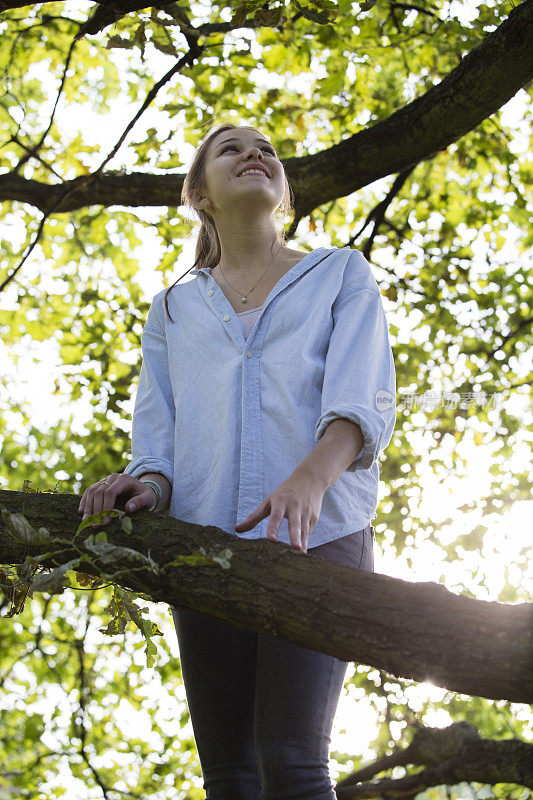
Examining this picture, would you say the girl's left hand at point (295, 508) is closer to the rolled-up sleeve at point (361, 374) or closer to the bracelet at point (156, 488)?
the rolled-up sleeve at point (361, 374)

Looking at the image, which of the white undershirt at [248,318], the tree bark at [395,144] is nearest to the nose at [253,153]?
the white undershirt at [248,318]

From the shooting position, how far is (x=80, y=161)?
18.2 ft

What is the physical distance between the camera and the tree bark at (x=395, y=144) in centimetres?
278

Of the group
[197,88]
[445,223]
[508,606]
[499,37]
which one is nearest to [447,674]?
[508,606]

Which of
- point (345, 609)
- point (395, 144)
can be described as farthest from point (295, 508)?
point (395, 144)

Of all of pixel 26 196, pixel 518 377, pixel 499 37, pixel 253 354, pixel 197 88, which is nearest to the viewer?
pixel 253 354

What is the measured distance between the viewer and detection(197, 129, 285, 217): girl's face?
2357mm

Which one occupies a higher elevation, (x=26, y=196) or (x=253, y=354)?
(x=26, y=196)

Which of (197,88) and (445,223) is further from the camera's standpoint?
(445,223)

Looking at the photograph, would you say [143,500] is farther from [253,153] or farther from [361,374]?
[253,153]

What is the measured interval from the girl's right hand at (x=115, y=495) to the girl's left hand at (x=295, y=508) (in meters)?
0.33

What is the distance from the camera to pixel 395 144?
3.29 metres

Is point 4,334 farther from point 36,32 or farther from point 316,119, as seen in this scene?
point 316,119

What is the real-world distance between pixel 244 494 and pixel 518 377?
4.43 m
